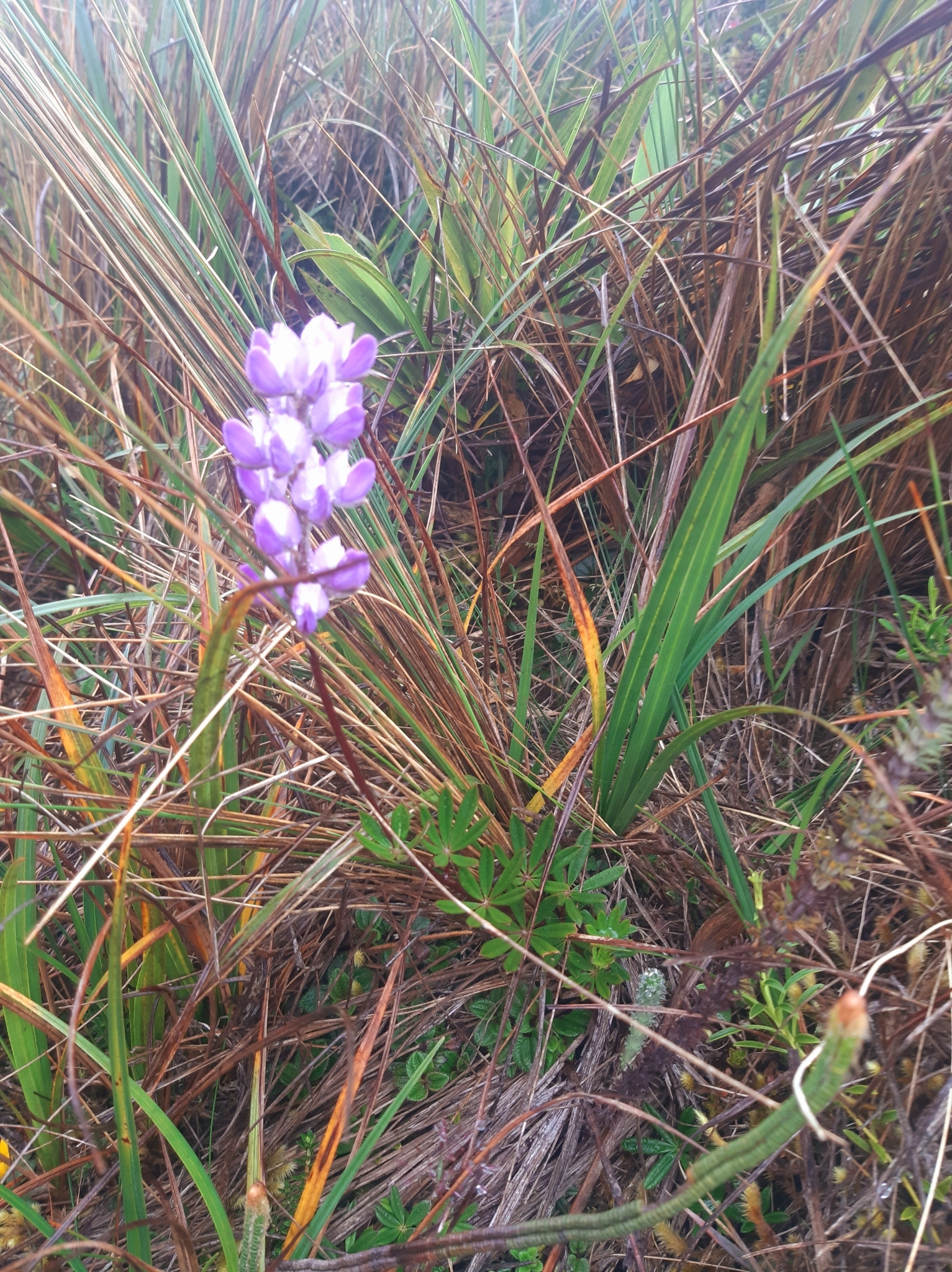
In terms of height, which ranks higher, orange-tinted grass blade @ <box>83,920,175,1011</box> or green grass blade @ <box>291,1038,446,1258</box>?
orange-tinted grass blade @ <box>83,920,175,1011</box>

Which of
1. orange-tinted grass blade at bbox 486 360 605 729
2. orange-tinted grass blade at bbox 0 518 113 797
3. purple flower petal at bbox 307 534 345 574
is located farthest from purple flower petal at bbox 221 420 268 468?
orange-tinted grass blade at bbox 0 518 113 797

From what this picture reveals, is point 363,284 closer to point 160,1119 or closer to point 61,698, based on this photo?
point 61,698

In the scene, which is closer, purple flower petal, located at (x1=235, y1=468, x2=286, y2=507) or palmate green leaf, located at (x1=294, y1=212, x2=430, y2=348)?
purple flower petal, located at (x1=235, y1=468, x2=286, y2=507)

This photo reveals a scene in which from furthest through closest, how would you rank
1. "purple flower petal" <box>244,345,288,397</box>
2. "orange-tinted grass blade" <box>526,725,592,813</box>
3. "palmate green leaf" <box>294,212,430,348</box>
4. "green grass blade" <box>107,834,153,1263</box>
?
1. "palmate green leaf" <box>294,212,430,348</box>
2. "orange-tinted grass blade" <box>526,725,592,813</box>
3. "green grass blade" <box>107,834,153,1263</box>
4. "purple flower petal" <box>244,345,288,397</box>

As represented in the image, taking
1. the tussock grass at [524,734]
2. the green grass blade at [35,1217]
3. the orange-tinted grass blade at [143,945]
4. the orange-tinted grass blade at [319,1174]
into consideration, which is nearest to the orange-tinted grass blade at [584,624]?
the tussock grass at [524,734]

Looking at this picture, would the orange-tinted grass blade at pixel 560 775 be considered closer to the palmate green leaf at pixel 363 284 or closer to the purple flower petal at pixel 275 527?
the purple flower petal at pixel 275 527

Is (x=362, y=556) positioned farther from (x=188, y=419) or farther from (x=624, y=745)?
(x=188, y=419)

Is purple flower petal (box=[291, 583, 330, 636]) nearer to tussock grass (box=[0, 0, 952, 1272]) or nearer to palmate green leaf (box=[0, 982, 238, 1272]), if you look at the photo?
tussock grass (box=[0, 0, 952, 1272])
